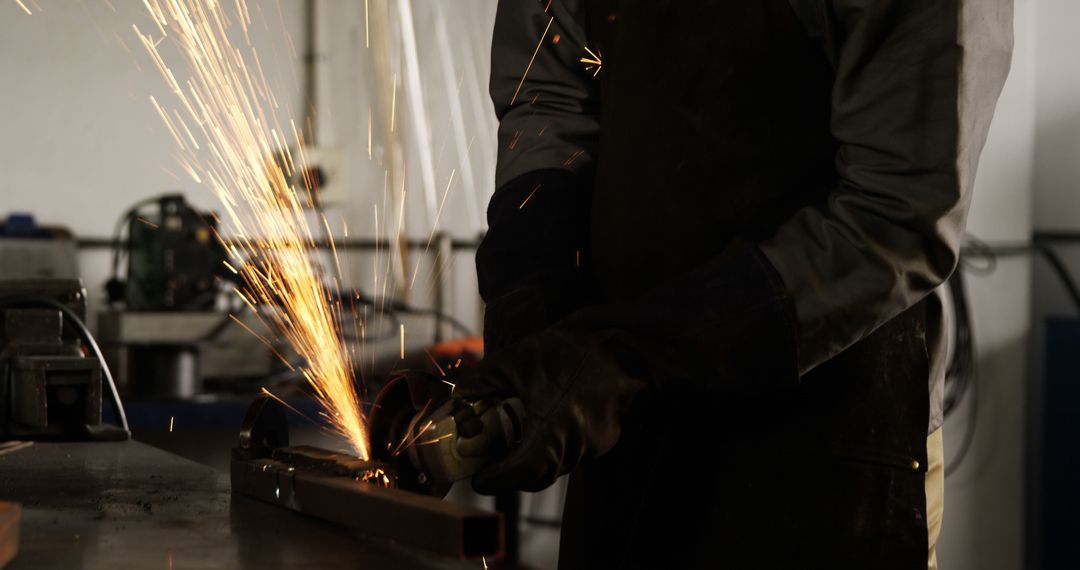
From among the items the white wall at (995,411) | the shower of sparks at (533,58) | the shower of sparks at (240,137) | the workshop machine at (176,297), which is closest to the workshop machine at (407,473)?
the shower of sparks at (533,58)

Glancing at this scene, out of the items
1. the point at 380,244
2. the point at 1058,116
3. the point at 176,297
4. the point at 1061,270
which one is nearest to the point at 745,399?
the point at 176,297

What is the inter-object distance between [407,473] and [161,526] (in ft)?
0.68

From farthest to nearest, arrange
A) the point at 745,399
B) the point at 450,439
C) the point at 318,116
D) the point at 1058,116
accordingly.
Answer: the point at 318,116 < the point at 1058,116 < the point at 745,399 < the point at 450,439

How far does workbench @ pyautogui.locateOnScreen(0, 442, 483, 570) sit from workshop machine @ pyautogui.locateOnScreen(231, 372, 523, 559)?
0.08 feet

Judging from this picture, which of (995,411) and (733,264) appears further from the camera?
(995,411)

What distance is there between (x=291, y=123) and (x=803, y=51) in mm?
3254

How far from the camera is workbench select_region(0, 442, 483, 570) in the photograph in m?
0.79

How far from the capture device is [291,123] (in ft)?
13.3

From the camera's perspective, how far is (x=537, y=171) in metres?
1.22

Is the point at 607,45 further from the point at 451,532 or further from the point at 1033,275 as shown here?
the point at 1033,275

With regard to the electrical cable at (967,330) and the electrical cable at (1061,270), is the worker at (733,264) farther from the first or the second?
the electrical cable at (1061,270)

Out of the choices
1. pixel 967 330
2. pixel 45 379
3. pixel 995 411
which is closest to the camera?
pixel 45 379

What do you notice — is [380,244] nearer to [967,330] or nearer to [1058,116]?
[967,330]

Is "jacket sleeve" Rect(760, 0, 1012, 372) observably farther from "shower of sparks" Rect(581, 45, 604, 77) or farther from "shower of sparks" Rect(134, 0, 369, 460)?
"shower of sparks" Rect(134, 0, 369, 460)
